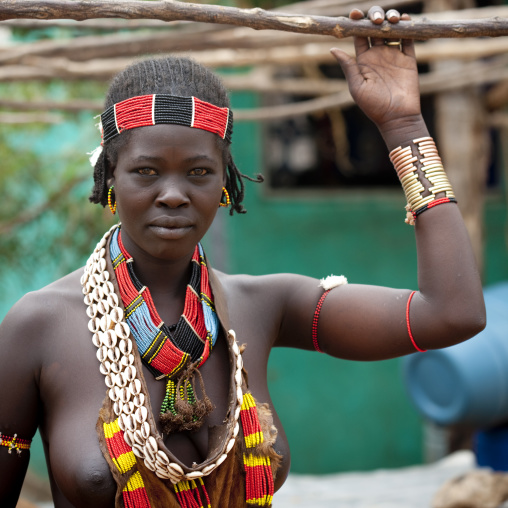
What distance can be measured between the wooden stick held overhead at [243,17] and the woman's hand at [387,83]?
66 mm

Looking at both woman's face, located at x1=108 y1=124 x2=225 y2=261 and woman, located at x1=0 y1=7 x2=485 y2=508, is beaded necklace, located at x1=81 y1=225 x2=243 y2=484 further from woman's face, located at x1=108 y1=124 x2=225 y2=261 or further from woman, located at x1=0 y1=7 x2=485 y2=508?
woman's face, located at x1=108 y1=124 x2=225 y2=261

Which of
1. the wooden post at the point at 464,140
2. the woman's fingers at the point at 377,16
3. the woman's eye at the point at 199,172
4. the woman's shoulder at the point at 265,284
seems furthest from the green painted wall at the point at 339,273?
the woman's eye at the point at 199,172

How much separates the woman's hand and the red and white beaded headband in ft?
1.42

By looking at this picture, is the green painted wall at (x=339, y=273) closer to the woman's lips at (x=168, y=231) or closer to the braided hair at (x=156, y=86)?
the braided hair at (x=156, y=86)

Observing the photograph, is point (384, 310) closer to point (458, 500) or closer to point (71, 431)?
point (71, 431)

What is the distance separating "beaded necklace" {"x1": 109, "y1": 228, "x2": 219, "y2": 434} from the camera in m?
2.03

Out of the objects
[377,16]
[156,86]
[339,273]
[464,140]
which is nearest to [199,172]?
[156,86]

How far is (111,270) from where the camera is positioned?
2141 mm

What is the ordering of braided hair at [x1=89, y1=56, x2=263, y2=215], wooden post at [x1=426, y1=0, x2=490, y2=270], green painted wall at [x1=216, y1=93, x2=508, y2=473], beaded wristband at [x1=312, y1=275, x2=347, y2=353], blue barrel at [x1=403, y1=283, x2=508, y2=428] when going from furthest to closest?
green painted wall at [x1=216, y1=93, x2=508, y2=473] → wooden post at [x1=426, y1=0, x2=490, y2=270] → blue barrel at [x1=403, y1=283, x2=508, y2=428] → beaded wristband at [x1=312, y1=275, x2=347, y2=353] → braided hair at [x1=89, y1=56, x2=263, y2=215]

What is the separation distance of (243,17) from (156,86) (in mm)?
296

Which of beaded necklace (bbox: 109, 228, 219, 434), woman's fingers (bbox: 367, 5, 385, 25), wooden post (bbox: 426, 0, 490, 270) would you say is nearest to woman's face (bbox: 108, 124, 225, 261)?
beaded necklace (bbox: 109, 228, 219, 434)

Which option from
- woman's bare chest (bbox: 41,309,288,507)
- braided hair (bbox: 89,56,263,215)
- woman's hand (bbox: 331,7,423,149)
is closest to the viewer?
woman's bare chest (bbox: 41,309,288,507)

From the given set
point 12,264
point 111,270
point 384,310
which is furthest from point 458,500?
point 12,264

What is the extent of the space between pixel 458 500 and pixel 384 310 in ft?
10.5
